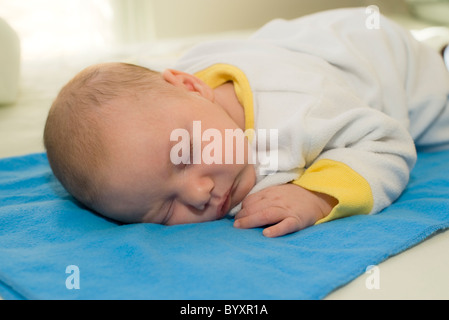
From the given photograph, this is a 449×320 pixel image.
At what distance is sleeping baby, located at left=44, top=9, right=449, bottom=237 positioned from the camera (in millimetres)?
838

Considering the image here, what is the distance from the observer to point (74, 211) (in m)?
0.92

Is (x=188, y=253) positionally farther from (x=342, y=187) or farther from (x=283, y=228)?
(x=342, y=187)

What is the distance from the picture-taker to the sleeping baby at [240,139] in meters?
0.84

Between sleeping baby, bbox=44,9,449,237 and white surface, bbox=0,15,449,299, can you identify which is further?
sleeping baby, bbox=44,9,449,237

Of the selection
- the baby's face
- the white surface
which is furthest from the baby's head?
the white surface

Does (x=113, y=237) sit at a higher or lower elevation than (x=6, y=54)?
lower

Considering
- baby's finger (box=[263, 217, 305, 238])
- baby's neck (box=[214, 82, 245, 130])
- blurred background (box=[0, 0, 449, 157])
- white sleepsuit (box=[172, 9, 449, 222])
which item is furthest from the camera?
blurred background (box=[0, 0, 449, 157])

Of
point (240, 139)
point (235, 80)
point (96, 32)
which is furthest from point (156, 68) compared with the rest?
point (96, 32)

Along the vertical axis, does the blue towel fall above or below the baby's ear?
below

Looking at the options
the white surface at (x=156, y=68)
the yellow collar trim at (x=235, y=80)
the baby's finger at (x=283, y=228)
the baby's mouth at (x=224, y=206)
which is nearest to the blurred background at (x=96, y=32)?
the white surface at (x=156, y=68)

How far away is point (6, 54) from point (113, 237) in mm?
1036

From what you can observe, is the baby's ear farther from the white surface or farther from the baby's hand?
the white surface
